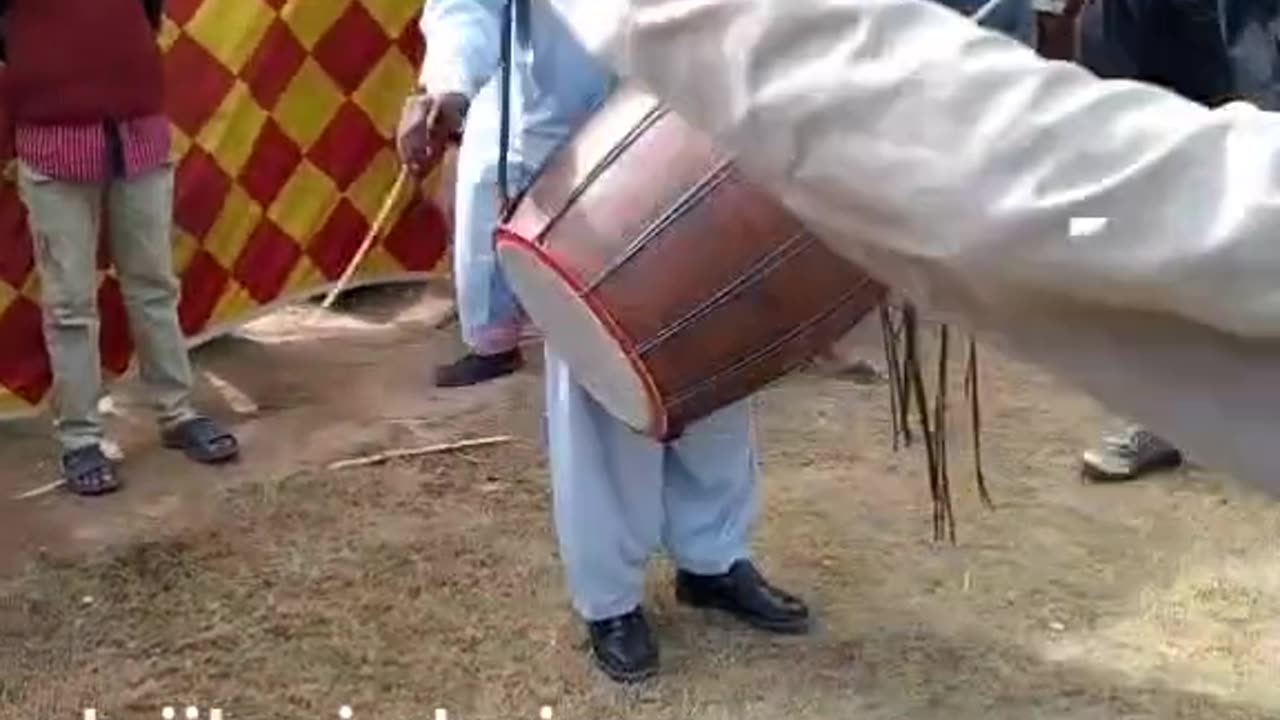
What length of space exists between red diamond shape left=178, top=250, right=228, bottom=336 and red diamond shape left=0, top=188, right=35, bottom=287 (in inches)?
16.8

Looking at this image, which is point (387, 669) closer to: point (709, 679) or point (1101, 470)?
point (709, 679)

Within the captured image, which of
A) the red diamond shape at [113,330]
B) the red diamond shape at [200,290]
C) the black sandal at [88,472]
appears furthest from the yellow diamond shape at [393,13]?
the black sandal at [88,472]

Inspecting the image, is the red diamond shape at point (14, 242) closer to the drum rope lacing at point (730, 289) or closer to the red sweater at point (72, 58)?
the red sweater at point (72, 58)

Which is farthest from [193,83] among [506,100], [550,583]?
[506,100]

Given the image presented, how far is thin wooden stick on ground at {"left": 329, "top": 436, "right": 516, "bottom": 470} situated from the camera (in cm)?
383

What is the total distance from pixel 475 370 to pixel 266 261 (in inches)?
21.1

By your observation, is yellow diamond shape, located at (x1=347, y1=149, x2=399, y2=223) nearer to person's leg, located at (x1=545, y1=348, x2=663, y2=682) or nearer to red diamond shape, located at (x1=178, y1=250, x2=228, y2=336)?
red diamond shape, located at (x1=178, y1=250, x2=228, y2=336)

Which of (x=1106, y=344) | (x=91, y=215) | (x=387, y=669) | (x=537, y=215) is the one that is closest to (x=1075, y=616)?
(x=387, y=669)

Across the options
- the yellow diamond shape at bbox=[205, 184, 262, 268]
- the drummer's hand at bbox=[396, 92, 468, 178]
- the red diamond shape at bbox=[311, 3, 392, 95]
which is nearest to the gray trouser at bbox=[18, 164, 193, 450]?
the yellow diamond shape at bbox=[205, 184, 262, 268]

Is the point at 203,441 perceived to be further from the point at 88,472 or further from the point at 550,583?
the point at 550,583

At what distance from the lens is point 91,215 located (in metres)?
3.63

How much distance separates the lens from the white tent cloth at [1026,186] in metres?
1.03

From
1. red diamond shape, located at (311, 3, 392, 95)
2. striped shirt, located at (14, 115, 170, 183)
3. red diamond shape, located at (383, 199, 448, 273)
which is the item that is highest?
striped shirt, located at (14, 115, 170, 183)

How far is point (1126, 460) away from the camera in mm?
3736
